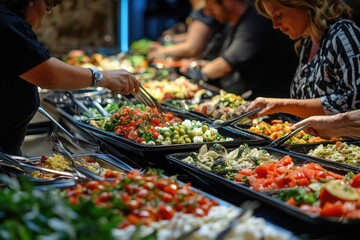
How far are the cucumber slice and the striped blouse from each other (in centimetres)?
145

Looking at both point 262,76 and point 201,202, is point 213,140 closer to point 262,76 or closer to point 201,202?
point 201,202

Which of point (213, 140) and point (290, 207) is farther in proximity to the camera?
point (213, 140)

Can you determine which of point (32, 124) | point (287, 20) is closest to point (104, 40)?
point (32, 124)

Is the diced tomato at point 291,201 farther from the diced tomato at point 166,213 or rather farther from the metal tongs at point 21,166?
the metal tongs at point 21,166

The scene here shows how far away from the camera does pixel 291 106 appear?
12.7 ft

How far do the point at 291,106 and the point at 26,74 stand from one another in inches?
71.0

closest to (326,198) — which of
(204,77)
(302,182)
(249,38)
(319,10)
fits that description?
(302,182)

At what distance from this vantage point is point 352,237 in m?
2.26

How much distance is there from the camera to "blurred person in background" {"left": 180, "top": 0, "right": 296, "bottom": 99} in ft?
20.5

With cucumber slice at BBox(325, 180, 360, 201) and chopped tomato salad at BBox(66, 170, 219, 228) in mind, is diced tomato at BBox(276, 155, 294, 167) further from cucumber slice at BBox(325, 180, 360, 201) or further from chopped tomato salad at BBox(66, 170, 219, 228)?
chopped tomato salad at BBox(66, 170, 219, 228)

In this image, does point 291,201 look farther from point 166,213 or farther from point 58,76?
point 58,76

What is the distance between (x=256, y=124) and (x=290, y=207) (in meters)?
1.90

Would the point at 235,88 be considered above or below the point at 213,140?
below

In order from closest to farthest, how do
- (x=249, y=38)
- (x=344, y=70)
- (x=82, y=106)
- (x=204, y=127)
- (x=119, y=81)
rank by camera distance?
(x=119, y=81), (x=204, y=127), (x=344, y=70), (x=82, y=106), (x=249, y=38)
